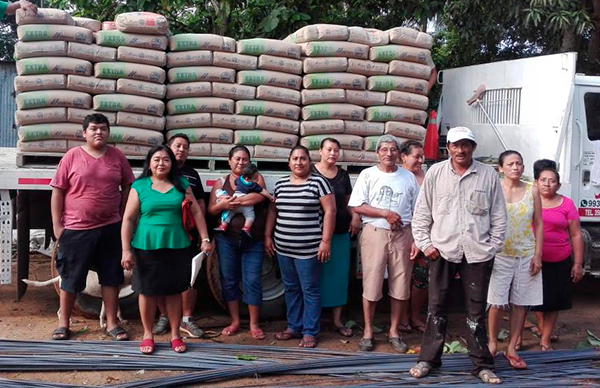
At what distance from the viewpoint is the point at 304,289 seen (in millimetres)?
5258

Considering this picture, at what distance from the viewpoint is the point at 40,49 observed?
5.18 m

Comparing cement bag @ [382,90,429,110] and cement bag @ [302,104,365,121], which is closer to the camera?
cement bag @ [302,104,365,121]

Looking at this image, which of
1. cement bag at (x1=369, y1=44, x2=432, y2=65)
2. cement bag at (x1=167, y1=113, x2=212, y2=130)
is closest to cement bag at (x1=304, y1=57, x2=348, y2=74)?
cement bag at (x1=369, y1=44, x2=432, y2=65)

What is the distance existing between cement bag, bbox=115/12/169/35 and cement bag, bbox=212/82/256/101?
65 cm

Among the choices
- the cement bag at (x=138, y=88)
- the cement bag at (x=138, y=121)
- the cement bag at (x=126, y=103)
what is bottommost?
the cement bag at (x=138, y=121)

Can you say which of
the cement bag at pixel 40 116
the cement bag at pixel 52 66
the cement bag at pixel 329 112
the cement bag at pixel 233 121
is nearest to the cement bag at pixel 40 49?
the cement bag at pixel 52 66

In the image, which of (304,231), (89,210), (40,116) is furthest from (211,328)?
(40,116)

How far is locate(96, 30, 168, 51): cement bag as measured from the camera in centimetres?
532

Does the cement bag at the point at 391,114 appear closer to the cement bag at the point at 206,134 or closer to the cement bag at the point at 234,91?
the cement bag at the point at 234,91

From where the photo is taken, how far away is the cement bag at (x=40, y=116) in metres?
5.19

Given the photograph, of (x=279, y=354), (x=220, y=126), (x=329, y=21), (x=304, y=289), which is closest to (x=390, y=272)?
(x=304, y=289)

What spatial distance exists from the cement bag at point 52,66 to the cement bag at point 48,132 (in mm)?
422

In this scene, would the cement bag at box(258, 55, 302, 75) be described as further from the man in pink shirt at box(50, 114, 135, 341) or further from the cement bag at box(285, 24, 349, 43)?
the man in pink shirt at box(50, 114, 135, 341)

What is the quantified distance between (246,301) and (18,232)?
1996mm
